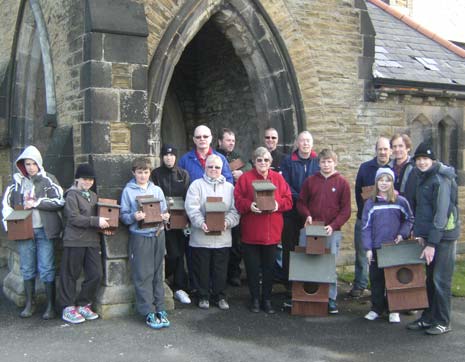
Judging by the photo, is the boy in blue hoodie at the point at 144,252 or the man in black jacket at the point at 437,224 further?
the boy in blue hoodie at the point at 144,252

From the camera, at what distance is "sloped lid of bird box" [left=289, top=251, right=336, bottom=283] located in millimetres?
5734

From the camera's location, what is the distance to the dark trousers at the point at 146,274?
555cm

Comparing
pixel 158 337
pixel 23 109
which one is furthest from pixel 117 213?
pixel 23 109

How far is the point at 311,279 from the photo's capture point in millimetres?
5738

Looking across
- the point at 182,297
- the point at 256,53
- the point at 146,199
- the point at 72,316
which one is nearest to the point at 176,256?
the point at 182,297

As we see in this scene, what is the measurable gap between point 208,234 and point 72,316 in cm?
161

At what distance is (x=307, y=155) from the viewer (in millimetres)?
6410

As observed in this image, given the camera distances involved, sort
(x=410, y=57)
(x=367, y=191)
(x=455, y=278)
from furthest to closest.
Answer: (x=410, y=57)
(x=455, y=278)
(x=367, y=191)

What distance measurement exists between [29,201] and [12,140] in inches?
159

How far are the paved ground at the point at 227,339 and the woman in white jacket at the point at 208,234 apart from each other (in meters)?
0.30

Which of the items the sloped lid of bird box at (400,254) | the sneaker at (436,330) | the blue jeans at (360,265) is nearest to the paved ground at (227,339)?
the sneaker at (436,330)

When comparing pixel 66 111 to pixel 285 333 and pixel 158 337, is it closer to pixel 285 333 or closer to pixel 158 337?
pixel 158 337

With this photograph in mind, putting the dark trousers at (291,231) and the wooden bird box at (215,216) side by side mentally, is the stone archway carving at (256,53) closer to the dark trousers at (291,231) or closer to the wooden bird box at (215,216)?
the wooden bird box at (215,216)

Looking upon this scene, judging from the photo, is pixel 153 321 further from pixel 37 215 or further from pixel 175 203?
pixel 37 215
